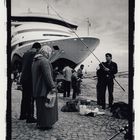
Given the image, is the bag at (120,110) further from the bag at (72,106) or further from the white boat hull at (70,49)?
the white boat hull at (70,49)

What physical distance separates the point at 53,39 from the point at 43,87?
14.1 inches

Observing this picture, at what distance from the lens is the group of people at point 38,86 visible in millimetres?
2918

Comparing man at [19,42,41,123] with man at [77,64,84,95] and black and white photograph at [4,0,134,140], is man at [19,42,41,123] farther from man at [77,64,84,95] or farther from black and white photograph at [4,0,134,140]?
man at [77,64,84,95]

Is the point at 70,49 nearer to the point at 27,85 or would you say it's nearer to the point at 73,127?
the point at 27,85

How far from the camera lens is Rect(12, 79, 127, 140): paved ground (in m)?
2.84

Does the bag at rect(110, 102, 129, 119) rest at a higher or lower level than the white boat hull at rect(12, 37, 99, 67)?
lower

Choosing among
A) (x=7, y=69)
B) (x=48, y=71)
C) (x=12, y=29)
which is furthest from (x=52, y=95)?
(x=12, y=29)

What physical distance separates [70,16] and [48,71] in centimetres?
45

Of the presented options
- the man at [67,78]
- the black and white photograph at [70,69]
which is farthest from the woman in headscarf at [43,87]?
the man at [67,78]

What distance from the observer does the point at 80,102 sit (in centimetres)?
305

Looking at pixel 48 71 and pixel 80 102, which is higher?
pixel 48 71

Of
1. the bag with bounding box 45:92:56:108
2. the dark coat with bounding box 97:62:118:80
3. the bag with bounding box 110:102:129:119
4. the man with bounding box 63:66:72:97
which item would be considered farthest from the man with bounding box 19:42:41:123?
the bag with bounding box 110:102:129:119

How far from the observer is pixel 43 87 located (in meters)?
2.92

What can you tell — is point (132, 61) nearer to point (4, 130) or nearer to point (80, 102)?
point (80, 102)
